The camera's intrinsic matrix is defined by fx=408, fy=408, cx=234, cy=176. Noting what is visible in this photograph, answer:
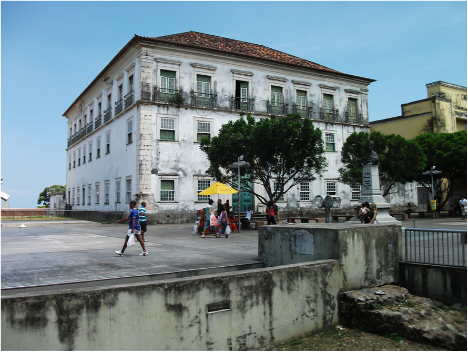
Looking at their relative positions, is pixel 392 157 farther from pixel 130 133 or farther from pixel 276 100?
pixel 130 133

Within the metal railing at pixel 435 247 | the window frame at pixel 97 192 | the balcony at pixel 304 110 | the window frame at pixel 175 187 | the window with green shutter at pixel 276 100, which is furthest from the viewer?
the window frame at pixel 97 192

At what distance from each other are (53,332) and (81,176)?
36.3 meters

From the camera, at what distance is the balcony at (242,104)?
95.0 feet

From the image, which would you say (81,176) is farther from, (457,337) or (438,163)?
(457,337)

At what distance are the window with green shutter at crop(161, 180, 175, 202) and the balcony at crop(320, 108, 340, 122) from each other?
45.8 ft

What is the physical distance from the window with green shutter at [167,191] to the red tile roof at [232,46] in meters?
9.11

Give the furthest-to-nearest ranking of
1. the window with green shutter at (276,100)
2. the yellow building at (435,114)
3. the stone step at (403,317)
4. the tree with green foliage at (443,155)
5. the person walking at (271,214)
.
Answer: the yellow building at (435,114) → the window with green shutter at (276,100) → the tree with green foliage at (443,155) → the person walking at (271,214) → the stone step at (403,317)

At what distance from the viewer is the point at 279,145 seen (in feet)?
64.5

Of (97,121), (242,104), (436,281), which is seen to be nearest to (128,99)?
(242,104)

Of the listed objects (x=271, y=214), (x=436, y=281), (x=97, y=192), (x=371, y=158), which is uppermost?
(x=371, y=158)

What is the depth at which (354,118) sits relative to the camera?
34.8 metres

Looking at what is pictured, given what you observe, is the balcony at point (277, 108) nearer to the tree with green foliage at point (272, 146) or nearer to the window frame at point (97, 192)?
the tree with green foliage at point (272, 146)

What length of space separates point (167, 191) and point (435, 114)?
85.1 feet

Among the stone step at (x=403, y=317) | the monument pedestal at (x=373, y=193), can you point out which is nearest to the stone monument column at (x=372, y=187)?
the monument pedestal at (x=373, y=193)
